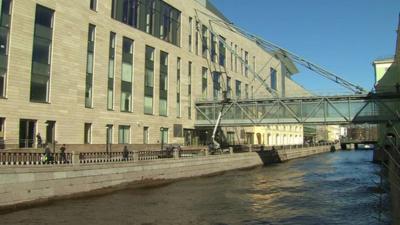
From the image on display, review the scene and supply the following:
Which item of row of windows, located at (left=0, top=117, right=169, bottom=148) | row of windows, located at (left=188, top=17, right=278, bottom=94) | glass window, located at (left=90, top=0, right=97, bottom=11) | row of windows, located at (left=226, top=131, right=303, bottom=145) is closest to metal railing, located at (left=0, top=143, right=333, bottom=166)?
row of windows, located at (left=0, top=117, right=169, bottom=148)

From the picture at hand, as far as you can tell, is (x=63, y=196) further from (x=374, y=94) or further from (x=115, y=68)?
(x=374, y=94)

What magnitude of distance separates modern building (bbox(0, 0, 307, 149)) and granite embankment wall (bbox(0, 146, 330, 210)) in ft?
35.8

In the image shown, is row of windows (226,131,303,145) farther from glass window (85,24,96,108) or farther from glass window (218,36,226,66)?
glass window (85,24,96,108)

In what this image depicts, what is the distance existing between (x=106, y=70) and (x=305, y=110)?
29.0m

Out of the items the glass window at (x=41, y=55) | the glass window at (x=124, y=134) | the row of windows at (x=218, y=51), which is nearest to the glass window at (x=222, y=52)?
the row of windows at (x=218, y=51)

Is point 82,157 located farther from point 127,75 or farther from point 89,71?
point 127,75

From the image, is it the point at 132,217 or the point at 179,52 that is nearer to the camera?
the point at 132,217

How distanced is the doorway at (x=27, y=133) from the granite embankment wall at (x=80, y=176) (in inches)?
437

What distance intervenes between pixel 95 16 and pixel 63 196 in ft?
92.0

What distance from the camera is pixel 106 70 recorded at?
5341cm

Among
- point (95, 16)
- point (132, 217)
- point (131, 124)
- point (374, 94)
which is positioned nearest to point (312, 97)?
point (374, 94)

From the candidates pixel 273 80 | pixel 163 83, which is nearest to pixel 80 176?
pixel 163 83

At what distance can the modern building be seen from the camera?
137 ft

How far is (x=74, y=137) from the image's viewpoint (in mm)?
47812
